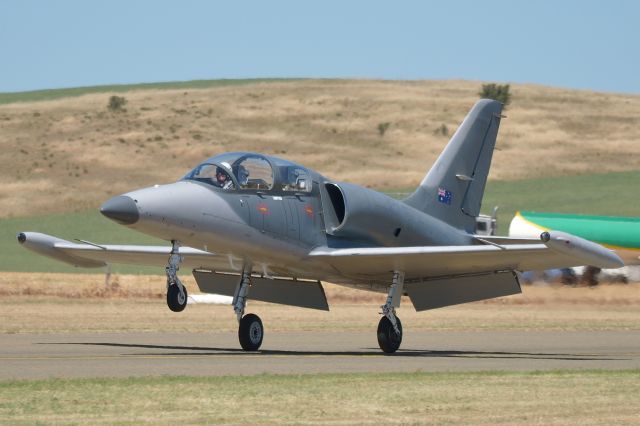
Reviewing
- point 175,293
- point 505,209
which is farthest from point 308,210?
point 505,209

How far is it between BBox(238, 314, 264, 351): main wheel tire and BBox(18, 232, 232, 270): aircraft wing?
2.02 metres

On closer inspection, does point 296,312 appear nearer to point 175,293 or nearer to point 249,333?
point 249,333

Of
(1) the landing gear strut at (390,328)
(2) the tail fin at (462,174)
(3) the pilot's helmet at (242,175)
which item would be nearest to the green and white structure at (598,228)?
(2) the tail fin at (462,174)

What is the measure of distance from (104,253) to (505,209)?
2075 inches

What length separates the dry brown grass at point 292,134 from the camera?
90.5m

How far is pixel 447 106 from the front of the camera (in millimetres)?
121625

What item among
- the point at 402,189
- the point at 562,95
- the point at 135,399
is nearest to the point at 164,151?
the point at 402,189

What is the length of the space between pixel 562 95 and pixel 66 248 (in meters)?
111

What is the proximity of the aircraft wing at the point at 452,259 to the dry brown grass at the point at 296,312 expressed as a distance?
7.33 metres

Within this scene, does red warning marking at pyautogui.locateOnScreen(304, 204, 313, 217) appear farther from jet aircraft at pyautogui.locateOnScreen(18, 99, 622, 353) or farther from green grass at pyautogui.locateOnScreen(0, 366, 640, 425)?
green grass at pyautogui.locateOnScreen(0, 366, 640, 425)

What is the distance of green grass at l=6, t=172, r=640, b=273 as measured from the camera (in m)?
62.2

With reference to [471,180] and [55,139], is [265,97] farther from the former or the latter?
[471,180]

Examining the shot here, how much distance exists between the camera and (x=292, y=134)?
110m

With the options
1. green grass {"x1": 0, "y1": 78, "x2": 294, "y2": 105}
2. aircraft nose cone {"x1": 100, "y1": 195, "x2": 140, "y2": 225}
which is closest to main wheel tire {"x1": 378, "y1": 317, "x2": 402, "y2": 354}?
aircraft nose cone {"x1": 100, "y1": 195, "x2": 140, "y2": 225}
